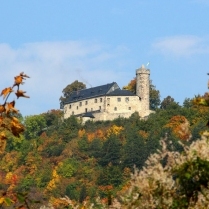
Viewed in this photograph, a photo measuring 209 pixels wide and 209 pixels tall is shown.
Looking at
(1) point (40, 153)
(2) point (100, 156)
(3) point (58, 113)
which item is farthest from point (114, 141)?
(3) point (58, 113)

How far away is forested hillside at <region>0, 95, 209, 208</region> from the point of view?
8469cm

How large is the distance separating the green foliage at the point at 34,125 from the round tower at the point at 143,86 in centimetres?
1108

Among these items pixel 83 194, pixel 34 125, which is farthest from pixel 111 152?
pixel 34 125

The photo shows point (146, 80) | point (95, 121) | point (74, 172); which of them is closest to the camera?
point (74, 172)

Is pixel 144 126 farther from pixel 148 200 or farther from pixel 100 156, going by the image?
pixel 148 200

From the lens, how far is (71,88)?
4331 inches

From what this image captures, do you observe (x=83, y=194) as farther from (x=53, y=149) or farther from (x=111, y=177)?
(x=53, y=149)

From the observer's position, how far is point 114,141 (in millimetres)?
89188

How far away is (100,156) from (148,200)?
271 ft

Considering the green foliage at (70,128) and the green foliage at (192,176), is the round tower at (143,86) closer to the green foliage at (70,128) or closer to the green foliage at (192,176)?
the green foliage at (70,128)

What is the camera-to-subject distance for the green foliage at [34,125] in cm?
10181

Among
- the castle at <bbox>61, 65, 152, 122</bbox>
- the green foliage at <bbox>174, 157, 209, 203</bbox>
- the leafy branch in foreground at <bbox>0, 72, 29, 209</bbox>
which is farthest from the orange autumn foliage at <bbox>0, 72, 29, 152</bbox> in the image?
the castle at <bbox>61, 65, 152, 122</bbox>

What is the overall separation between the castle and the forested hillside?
162cm

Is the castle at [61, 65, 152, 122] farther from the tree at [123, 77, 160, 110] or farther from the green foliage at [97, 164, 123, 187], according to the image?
the green foliage at [97, 164, 123, 187]
